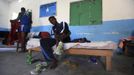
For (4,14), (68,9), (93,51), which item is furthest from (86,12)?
(4,14)

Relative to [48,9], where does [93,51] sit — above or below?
below

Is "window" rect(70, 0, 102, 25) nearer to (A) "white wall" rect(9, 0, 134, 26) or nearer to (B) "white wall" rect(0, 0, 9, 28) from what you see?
(A) "white wall" rect(9, 0, 134, 26)

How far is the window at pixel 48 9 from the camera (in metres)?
7.06

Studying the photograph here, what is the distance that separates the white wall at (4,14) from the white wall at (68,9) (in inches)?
9.1

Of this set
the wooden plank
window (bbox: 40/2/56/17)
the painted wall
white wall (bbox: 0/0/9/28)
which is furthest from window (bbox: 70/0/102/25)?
white wall (bbox: 0/0/9/28)

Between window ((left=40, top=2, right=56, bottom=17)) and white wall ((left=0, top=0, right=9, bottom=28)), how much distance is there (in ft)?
8.16

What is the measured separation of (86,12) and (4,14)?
499cm

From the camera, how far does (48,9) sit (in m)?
7.20

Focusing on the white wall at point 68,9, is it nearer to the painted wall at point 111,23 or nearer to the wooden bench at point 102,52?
the painted wall at point 111,23

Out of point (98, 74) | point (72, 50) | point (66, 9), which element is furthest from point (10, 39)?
point (98, 74)

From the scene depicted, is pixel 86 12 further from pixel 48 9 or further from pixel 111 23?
pixel 48 9

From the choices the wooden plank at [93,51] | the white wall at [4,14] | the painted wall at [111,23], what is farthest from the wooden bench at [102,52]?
the white wall at [4,14]

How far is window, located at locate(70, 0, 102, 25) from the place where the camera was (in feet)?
18.4

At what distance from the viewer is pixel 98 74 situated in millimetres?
2586
